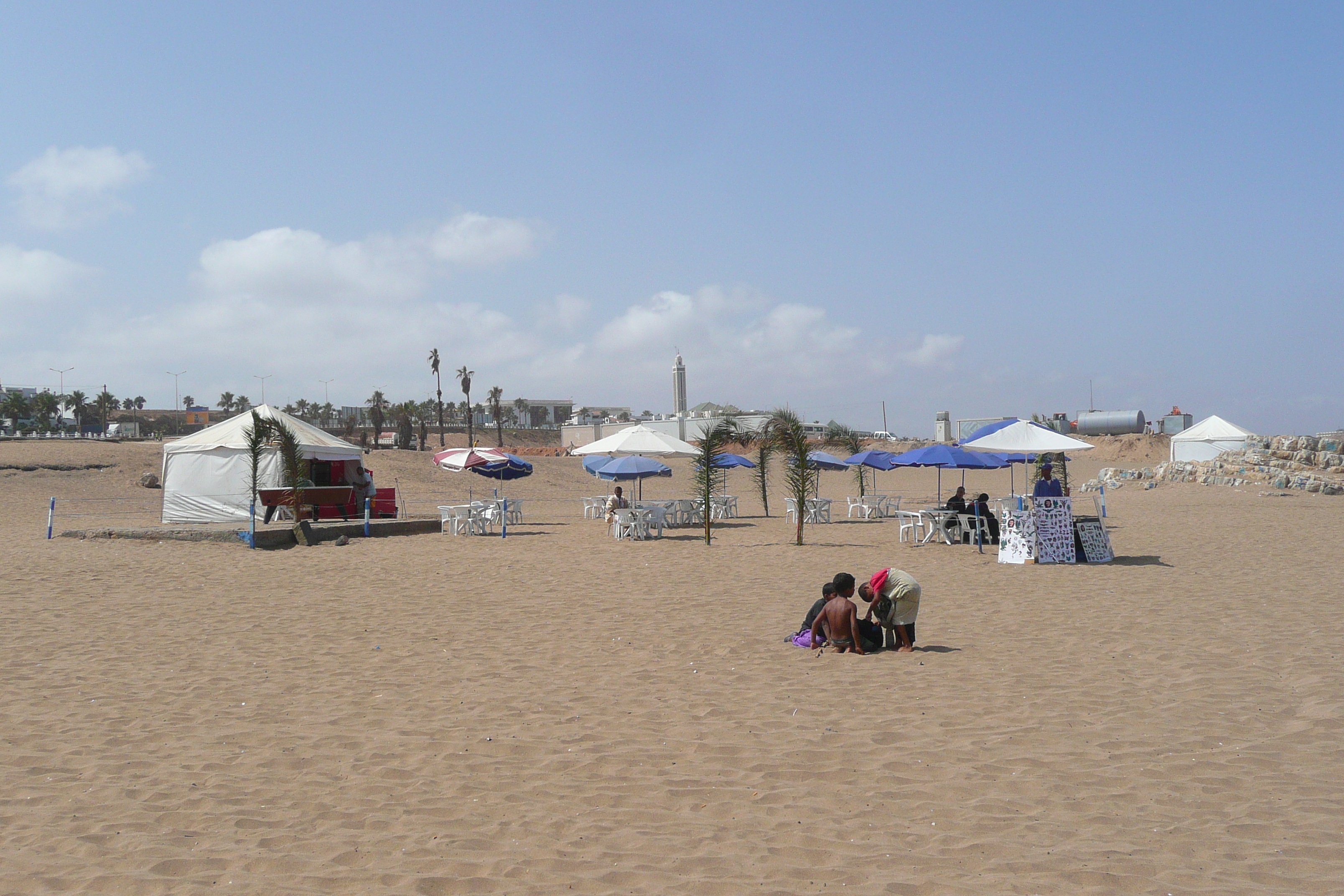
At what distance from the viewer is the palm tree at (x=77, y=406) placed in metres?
93.1

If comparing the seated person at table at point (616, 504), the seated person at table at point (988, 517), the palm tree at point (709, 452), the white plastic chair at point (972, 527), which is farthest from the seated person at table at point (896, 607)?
the seated person at table at point (616, 504)

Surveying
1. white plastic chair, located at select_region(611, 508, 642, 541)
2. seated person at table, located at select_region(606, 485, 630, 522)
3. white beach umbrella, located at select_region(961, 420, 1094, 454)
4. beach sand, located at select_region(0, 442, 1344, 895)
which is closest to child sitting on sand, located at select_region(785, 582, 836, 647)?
beach sand, located at select_region(0, 442, 1344, 895)

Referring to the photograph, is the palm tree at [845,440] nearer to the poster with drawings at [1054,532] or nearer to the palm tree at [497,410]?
the poster with drawings at [1054,532]

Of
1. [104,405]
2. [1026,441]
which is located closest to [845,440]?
[1026,441]

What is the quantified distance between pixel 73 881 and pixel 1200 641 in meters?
8.39

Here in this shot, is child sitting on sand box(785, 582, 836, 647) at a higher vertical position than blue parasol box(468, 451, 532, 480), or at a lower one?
lower

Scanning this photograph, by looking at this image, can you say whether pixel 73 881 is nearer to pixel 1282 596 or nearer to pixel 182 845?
pixel 182 845

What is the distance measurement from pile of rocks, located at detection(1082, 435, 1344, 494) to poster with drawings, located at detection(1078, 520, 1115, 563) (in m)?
23.0

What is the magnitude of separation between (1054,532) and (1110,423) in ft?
191

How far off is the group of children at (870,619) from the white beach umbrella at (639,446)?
35.8ft

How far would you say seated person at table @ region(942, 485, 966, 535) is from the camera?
56.4ft

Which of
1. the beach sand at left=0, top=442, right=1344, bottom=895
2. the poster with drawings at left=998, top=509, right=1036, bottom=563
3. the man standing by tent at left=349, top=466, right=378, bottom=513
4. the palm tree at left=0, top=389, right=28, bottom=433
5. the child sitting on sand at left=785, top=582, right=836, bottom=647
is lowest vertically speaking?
the beach sand at left=0, top=442, right=1344, bottom=895

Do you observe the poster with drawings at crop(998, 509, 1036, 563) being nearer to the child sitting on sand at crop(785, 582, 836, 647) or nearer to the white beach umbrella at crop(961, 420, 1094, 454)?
the white beach umbrella at crop(961, 420, 1094, 454)

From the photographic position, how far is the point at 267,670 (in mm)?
7527
